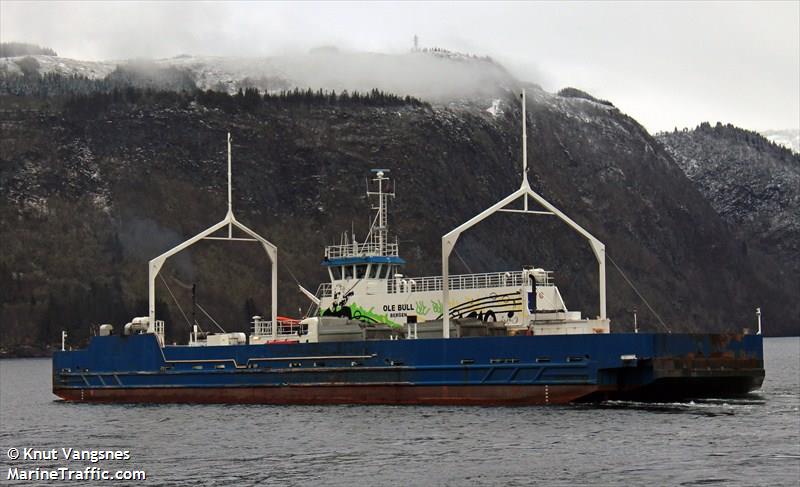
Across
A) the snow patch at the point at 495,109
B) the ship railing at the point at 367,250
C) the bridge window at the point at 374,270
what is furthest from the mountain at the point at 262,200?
the bridge window at the point at 374,270

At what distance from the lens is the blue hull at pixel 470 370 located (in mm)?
47062

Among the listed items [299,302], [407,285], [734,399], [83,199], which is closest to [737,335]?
[734,399]

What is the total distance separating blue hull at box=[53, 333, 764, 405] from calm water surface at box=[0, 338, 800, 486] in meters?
0.91

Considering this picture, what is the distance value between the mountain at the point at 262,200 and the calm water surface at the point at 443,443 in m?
86.2

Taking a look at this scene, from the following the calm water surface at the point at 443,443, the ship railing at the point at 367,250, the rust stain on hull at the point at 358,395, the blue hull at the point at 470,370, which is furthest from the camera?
the ship railing at the point at 367,250

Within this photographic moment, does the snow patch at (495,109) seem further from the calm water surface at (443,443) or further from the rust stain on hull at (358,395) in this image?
the calm water surface at (443,443)

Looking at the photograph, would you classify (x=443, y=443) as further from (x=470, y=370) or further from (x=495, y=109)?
(x=495, y=109)

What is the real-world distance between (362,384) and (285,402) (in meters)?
4.06

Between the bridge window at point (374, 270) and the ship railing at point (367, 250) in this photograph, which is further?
the ship railing at point (367, 250)

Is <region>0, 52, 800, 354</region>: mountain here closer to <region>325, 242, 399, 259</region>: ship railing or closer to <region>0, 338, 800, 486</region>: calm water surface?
<region>325, 242, 399, 259</region>: ship railing

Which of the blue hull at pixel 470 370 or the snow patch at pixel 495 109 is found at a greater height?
the snow patch at pixel 495 109

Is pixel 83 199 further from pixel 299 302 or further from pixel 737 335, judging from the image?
pixel 737 335

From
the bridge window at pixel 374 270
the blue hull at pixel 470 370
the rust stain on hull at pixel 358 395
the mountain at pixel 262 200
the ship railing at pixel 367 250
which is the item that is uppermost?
the mountain at pixel 262 200

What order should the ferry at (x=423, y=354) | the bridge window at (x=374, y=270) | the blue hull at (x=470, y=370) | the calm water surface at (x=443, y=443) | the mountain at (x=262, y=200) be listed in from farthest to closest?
the mountain at (x=262, y=200)
the bridge window at (x=374, y=270)
the ferry at (x=423, y=354)
the blue hull at (x=470, y=370)
the calm water surface at (x=443, y=443)
